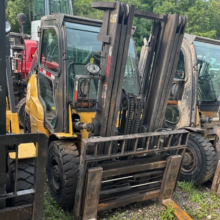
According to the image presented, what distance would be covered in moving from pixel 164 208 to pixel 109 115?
154 cm

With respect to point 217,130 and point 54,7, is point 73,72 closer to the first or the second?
point 217,130

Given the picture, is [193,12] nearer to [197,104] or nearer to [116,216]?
[197,104]

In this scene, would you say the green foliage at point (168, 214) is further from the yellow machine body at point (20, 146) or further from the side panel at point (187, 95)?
the yellow machine body at point (20, 146)

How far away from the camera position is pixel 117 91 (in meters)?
2.90

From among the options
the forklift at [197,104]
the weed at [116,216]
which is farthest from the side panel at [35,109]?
the forklift at [197,104]

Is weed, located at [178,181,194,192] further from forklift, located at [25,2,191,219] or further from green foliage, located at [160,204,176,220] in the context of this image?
green foliage, located at [160,204,176,220]

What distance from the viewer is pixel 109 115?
294 cm

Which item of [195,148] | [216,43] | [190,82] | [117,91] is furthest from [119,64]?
[216,43]

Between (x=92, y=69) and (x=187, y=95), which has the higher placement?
(x=92, y=69)

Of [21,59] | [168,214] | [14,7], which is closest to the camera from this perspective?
[168,214]

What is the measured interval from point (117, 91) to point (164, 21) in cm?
102

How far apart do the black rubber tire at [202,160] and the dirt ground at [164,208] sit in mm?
182

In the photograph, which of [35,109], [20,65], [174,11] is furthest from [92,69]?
[174,11]

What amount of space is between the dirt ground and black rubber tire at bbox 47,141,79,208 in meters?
0.14
